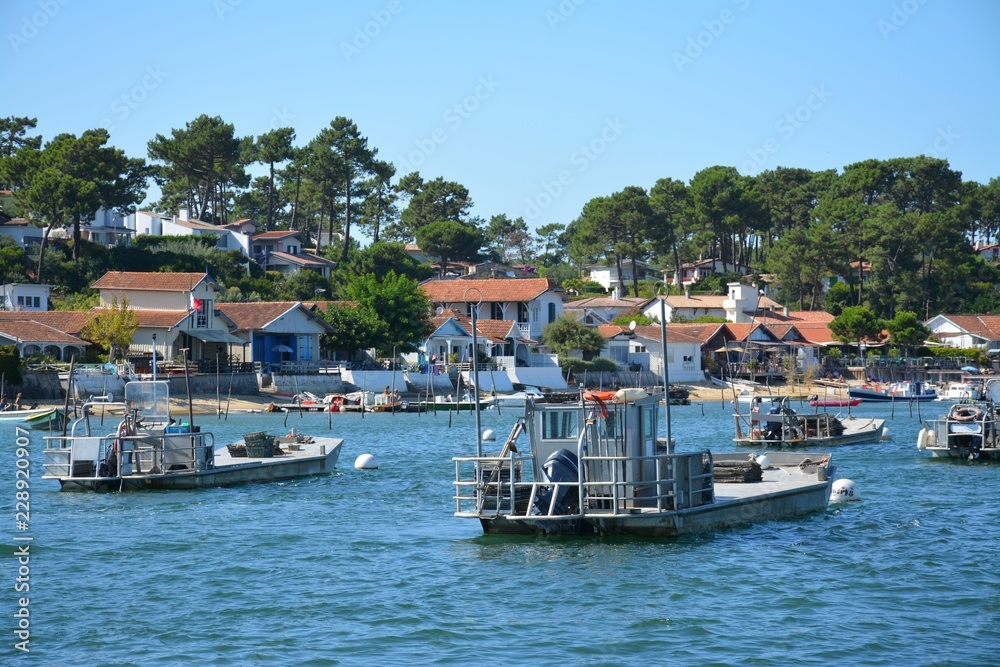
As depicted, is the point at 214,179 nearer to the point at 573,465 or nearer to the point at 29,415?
the point at 29,415

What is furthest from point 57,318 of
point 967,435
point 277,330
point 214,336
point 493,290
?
point 967,435

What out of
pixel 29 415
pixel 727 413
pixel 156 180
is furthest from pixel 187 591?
pixel 156 180

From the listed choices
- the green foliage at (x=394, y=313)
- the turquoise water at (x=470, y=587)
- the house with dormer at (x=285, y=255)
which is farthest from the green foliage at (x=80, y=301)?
the turquoise water at (x=470, y=587)

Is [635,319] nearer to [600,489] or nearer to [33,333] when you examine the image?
[33,333]

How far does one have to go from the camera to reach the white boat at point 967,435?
38312mm

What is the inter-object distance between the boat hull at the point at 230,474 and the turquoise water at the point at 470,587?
0.41 meters

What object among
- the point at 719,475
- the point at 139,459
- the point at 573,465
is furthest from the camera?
the point at 139,459

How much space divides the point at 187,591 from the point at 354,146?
3759 inches

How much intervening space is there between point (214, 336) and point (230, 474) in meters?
42.0

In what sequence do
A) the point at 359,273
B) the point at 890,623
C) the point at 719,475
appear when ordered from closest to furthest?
the point at 890,623 → the point at 719,475 → the point at 359,273

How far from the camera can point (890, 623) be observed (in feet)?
56.5

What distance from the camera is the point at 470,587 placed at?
19469 mm

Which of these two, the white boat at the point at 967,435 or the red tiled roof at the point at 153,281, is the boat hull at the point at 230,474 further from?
the red tiled roof at the point at 153,281

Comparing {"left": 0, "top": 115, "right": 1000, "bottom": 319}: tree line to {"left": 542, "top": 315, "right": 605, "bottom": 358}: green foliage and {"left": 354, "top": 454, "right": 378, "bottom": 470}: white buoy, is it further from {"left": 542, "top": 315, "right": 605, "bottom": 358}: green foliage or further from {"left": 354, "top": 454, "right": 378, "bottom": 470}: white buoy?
{"left": 354, "top": 454, "right": 378, "bottom": 470}: white buoy
